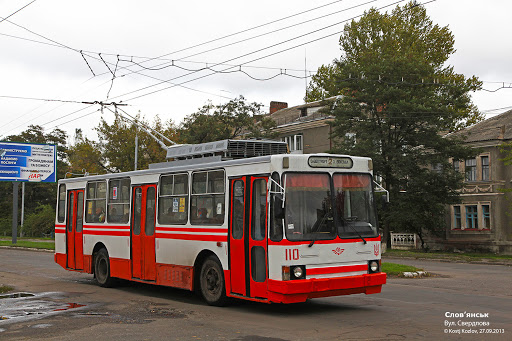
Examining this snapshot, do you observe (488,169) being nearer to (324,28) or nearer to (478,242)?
(478,242)

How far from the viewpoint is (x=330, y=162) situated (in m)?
11.8

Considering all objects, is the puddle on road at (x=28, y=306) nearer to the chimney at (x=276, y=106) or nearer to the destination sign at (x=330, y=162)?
the destination sign at (x=330, y=162)

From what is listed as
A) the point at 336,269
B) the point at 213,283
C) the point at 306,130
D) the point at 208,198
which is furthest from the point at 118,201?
the point at 306,130

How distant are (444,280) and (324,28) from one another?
8443 mm

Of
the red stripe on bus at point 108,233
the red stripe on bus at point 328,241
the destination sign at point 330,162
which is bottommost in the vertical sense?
the red stripe on bus at point 328,241

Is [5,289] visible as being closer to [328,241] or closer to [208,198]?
[208,198]

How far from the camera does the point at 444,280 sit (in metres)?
19.6

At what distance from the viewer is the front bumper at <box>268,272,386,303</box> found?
10834mm

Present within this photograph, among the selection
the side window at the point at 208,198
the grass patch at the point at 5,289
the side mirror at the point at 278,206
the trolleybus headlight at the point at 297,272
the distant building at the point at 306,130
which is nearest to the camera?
the side mirror at the point at 278,206

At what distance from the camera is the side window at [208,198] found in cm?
1266

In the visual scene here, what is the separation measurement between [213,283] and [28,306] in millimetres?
3710

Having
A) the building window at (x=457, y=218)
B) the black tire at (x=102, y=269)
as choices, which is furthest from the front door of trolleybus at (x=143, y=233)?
the building window at (x=457, y=218)

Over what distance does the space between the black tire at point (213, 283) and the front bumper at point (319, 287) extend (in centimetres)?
160

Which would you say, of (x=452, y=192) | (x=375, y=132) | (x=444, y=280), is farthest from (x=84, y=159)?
(x=444, y=280)
